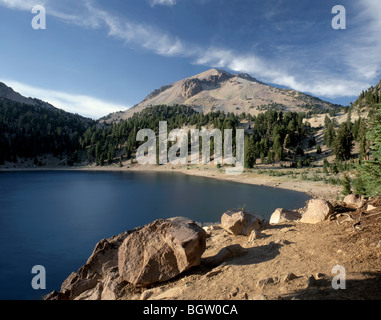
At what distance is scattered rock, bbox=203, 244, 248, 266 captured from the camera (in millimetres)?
→ 8164

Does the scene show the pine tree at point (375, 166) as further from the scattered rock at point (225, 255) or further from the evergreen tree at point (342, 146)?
the evergreen tree at point (342, 146)

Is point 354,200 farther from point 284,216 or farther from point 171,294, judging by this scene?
point 171,294

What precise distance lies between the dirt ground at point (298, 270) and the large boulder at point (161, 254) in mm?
416

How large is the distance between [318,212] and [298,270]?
5.26 metres

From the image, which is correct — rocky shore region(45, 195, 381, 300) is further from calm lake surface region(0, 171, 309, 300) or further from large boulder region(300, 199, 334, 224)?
calm lake surface region(0, 171, 309, 300)

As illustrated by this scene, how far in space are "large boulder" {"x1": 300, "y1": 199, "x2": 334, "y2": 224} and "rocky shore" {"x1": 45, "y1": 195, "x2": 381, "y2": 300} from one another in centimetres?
32

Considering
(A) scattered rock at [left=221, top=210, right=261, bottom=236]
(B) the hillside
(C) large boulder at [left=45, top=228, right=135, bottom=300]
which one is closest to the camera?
(C) large boulder at [left=45, top=228, right=135, bottom=300]

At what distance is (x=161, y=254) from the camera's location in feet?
24.7

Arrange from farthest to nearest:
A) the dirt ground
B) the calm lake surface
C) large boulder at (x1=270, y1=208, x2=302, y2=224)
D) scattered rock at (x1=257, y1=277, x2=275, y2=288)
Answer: the calm lake surface
large boulder at (x1=270, y1=208, x2=302, y2=224)
scattered rock at (x1=257, y1=277, x2=275, y2=288)
the dirt ground

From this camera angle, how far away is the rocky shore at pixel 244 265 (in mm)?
5977

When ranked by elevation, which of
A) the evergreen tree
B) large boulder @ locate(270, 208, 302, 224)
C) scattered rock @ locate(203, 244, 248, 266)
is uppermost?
the evergreen tree

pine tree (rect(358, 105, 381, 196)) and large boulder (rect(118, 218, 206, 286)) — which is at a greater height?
pine tree (rect(358, 105, 381, 196))

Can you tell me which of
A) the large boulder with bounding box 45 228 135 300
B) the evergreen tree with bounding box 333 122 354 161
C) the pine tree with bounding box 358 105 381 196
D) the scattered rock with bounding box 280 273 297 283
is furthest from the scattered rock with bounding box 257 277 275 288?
the evergreen tree with bounding box 333 122 354 161

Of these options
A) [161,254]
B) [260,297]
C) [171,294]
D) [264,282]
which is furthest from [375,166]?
[171,294]
